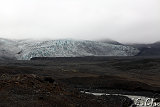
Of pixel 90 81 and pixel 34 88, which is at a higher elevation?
pixel 34 88

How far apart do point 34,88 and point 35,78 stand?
526 centimetres

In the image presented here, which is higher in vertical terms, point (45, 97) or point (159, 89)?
point (45, 97)

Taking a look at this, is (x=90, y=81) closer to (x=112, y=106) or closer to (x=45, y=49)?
(x=112, y=106)

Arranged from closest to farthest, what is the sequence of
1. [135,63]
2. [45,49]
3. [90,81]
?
[90,81] → [135,63] → [45,49]

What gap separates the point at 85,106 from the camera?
102 feet

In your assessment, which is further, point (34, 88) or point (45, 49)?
point (45, 49)

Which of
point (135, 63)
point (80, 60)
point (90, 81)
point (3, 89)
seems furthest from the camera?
point (80, 60)

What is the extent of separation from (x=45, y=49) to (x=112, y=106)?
16232cm

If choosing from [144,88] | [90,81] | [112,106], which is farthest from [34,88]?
[90,81]

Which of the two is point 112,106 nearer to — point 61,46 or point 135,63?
point 135,63

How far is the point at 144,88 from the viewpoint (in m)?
63.0

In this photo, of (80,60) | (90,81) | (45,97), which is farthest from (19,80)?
(80,60)

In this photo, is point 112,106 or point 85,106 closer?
point 85,106

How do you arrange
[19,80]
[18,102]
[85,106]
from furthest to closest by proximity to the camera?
[19,80]
[85,106]
[18,102]
